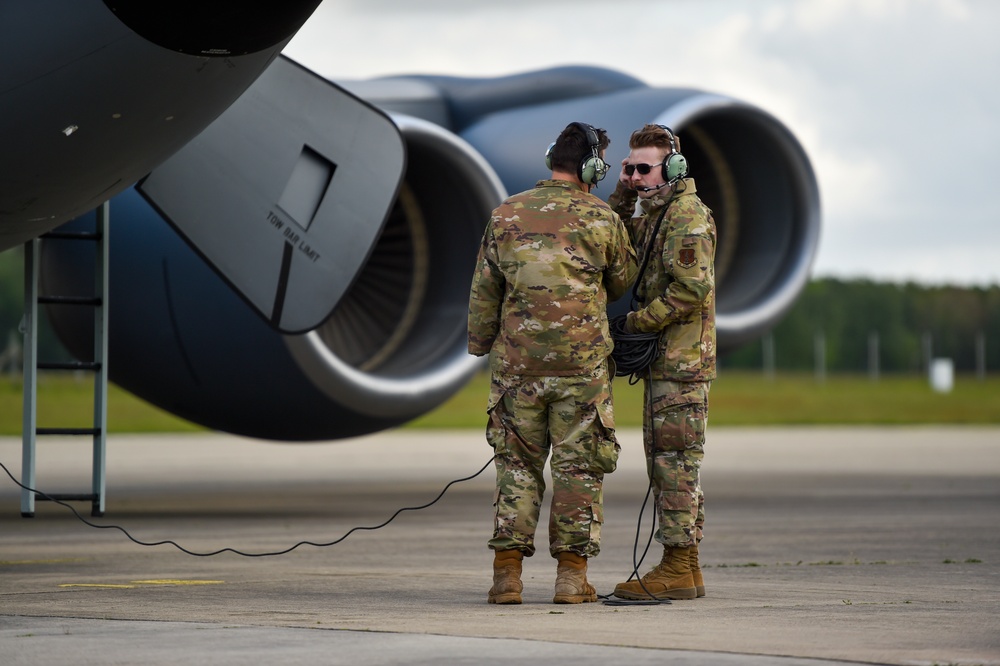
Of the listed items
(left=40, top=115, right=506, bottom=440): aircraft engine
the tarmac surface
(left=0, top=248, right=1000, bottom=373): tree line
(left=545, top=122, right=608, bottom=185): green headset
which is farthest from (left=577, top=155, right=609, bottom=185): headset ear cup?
(left=0, top=248, right=1000, bottom=373): tree line

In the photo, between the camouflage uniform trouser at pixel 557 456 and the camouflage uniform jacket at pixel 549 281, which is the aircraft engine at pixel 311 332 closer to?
the camouflage uniform jacket at pixel 549 281

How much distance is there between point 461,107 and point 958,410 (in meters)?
32.2

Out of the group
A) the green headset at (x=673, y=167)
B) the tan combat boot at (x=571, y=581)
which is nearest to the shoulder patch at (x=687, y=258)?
the green headset at (x=673, y=167)

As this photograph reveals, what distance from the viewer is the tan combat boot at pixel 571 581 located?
6344 millimetres

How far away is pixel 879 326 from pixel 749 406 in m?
42.7

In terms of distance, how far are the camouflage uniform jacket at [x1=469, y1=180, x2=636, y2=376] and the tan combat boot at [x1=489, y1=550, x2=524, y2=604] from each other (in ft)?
2.25

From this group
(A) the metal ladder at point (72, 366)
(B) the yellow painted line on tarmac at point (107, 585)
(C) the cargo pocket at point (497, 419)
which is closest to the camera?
(C) the cargo pocket at point (497, 419)

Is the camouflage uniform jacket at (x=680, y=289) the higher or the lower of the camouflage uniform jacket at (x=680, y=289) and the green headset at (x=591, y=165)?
the lower

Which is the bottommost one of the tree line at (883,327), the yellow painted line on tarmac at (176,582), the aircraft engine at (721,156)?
the yellow painted line on tarmac at (176,582)

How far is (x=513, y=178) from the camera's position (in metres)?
13.1

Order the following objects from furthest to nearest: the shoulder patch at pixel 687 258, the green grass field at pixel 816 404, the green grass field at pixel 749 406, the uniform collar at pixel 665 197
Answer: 1. the green grass field at pixel 816 404
2. the green grass field at pixel 749 406
3. the uniform collar at pixel 665 197
4. the shoulder patch at pixel 687 258

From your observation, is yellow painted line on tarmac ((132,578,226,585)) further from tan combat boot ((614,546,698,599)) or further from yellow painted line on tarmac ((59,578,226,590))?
tan combat boot ((614,546,698,599))

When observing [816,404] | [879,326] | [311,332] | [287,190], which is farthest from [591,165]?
[879,326]

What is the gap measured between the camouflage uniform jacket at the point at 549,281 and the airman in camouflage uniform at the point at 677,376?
21cm
